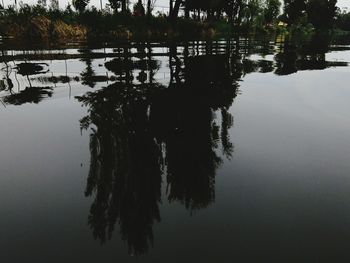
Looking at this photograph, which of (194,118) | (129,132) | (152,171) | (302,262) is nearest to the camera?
(302,262)

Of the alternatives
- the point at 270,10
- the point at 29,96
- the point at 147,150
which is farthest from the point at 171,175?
the point at 270,10

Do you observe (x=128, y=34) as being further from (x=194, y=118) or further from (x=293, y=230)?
(x=293, y=230)

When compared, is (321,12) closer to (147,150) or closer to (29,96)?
(29,96)

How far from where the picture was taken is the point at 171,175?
3252 millimetres

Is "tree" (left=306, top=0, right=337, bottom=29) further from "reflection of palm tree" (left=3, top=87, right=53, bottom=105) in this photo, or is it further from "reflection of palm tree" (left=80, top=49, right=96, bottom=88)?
"reflection of palm tree" (left=3, top=87, right=53, bottom=105)

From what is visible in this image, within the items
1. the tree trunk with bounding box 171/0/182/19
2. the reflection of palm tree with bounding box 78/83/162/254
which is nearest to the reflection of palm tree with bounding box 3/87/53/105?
the reflection of palm tree with bounding box 78/83/162/254

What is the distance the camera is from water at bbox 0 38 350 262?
2248 mm

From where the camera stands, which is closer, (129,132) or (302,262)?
(302,262)

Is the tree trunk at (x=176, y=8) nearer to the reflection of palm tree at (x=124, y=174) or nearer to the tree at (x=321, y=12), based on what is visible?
the reflection of palm tree at (x=124, y=174)

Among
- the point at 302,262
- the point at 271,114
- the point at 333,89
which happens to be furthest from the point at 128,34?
the point at 302,262

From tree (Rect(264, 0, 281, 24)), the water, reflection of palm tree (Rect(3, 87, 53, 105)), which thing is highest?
tree (Rect(264, 0, 281, 24))

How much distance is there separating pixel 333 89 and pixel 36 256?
7.40 metres

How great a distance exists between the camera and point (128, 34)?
2119 cm

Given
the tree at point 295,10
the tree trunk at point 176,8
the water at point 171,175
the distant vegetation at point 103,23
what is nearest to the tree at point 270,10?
the tree at point 295,10
